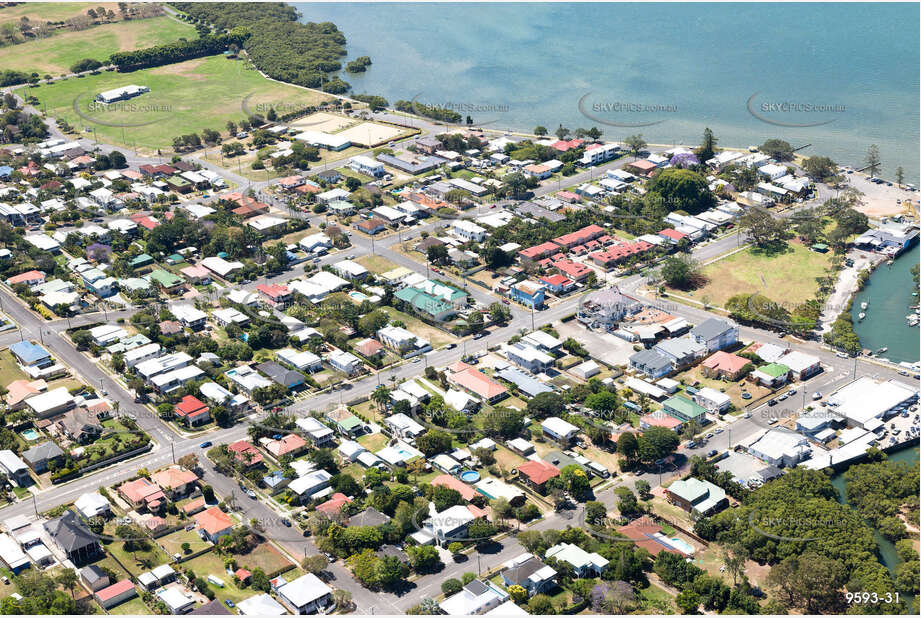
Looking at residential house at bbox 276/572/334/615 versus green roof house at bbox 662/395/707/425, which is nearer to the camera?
residential house at bbox 276/572/334/615

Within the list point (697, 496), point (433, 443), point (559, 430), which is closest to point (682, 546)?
point (697, 496)

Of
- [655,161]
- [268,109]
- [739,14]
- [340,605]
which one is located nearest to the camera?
[340,605]

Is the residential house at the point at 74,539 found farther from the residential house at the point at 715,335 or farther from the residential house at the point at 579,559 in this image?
the residential house at the point at 715,335

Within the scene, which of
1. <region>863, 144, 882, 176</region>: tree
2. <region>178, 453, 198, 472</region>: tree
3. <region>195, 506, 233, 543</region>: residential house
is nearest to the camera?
<region>195, 506, 233, 543</region>: residential house

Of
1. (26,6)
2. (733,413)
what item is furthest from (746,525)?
(26,6)

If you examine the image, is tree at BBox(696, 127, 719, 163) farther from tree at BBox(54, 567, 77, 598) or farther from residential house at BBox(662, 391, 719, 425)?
tree at BBox(54, 567, 77, 598)

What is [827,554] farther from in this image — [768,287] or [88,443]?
[88,443]

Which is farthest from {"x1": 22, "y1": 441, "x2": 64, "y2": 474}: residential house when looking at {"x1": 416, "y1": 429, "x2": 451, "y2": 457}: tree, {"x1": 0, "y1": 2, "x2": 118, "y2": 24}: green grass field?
{"x1": 0, "y1": 2, "x2": 118, "y2": 24}: green grass field
